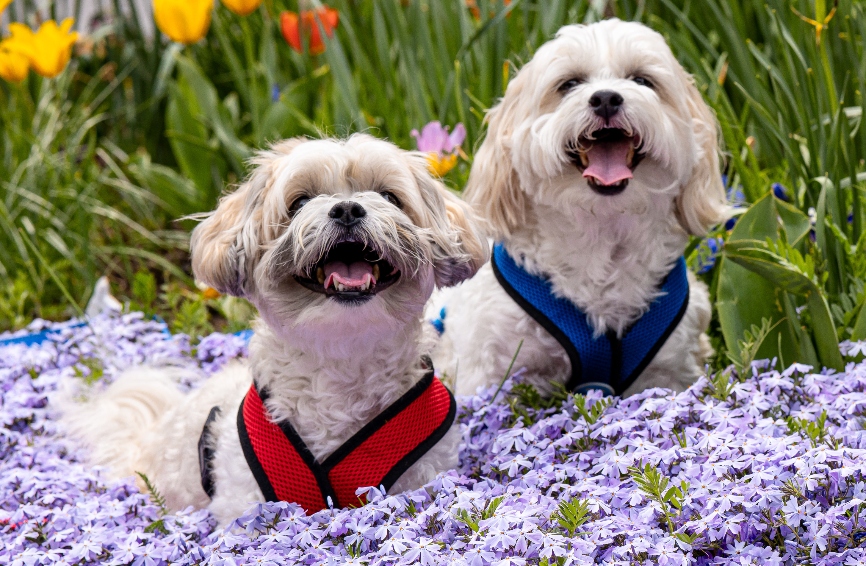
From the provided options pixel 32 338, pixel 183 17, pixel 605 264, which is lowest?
pixel 32 338

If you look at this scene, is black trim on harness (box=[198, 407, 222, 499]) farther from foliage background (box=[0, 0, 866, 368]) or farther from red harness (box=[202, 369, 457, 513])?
foliage background (box=[0, 0, 866, 368])

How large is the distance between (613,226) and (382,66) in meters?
1.93

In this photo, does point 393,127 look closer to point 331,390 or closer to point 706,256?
point 706,256

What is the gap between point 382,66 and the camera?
4.46 m

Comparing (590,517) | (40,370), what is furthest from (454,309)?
(40,370)

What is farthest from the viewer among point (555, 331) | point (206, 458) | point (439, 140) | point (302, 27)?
point (302, 27)

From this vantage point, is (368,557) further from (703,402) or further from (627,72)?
(627,72)

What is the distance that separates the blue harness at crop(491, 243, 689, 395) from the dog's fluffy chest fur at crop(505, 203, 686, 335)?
0.03 meters

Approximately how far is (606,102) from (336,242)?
96cm

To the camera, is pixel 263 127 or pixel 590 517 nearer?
pixel 590 517

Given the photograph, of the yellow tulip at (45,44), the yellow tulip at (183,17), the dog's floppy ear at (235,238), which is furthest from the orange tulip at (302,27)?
the dog's floppy ear at (235,238)

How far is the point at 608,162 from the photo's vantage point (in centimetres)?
277

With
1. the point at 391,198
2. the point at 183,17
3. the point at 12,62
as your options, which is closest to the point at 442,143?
the point at 391,198

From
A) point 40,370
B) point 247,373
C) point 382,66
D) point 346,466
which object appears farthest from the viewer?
point 382,66
